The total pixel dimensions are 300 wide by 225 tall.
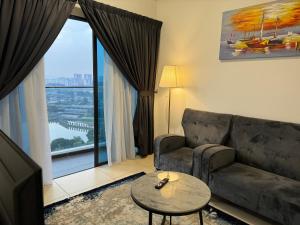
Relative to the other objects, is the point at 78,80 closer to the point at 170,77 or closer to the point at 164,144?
the point at 170,77

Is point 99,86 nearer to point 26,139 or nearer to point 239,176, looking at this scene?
point 26,139

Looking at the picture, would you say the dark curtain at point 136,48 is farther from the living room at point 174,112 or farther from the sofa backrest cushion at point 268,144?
the sofa backrest cushion at point 268,144

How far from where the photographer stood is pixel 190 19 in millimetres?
3393

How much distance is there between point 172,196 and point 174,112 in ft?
7.21

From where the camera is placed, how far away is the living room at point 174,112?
2.11 meters

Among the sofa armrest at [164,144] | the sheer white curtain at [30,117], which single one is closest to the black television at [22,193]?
the sheer white curtain at [30,117]

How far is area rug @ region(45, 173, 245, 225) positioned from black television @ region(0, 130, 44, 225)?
1.61 meters

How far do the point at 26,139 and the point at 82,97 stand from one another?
1392 millimetres

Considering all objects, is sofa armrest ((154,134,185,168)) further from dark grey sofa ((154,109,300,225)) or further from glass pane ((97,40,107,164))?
glass pane ((97,40,107,164))

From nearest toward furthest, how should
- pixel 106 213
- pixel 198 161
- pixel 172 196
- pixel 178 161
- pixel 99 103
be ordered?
Answer: pixel 172 196
pixel 106 213
pixel 198 161
pixel 178 161
pixel 99 103

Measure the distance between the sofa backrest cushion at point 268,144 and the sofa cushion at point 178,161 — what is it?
1.97 feet

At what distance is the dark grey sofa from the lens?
6.48 feet

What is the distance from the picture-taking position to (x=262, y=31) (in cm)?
264

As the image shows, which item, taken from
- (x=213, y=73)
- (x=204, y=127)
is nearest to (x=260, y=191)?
(x=204, y=127)
